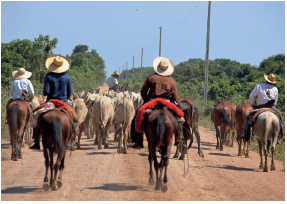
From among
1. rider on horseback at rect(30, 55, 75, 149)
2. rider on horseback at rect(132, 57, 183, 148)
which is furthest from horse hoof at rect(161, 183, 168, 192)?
rider on horseback at rect(30, 55, 75, 149)

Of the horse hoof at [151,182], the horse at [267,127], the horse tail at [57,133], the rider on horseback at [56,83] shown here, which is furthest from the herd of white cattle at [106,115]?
the horse tail at [57,133]

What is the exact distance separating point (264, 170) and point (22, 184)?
20.2 feet

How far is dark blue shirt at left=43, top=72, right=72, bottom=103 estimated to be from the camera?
816 cm

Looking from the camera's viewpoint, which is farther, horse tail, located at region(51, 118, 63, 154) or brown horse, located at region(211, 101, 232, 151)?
brown horse, located at region(211, 101, 232, 151)

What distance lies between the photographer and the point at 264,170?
A: 9812mm

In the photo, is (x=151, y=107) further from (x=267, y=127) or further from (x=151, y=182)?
(x=267, y=127)

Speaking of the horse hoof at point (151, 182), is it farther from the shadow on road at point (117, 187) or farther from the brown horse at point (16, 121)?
the brown horse at point (16, 121)

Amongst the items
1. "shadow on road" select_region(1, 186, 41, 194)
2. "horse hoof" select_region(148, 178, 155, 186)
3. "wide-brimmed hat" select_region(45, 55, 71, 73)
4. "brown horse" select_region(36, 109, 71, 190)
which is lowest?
"shadow on road" select_region(1, 186, 41, 194)

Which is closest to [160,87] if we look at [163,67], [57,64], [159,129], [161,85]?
[161,85]

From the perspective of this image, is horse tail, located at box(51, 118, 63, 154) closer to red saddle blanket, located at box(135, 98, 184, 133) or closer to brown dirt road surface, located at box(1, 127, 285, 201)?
brown dirt road surface, located at box(1, 127, 285, 201)

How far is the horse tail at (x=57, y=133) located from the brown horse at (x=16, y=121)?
380 centimetres

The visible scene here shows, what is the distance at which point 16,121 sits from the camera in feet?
34.4

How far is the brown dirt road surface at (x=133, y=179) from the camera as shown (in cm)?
694

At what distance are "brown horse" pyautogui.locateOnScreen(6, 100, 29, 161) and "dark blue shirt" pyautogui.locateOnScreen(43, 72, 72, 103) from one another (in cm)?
273
